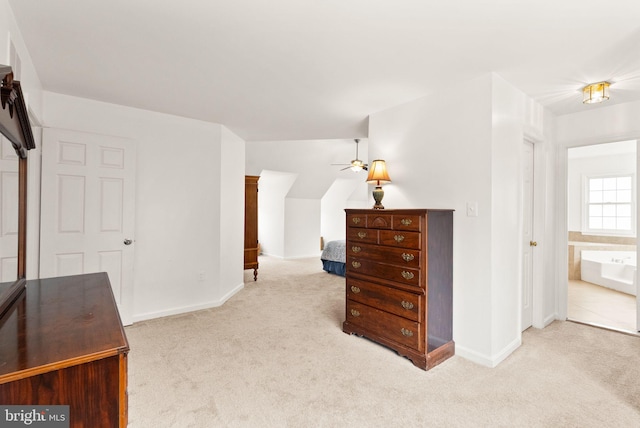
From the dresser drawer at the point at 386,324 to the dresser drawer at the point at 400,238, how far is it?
1.94 ft

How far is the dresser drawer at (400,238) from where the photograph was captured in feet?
8.07

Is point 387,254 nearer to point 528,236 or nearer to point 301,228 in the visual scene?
point 528,236

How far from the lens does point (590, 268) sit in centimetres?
523

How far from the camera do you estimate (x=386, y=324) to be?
8.84 feet

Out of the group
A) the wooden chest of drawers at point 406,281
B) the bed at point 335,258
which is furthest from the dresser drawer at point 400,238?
the bed at point 335,258

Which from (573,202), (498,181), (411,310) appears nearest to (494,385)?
(411,310)

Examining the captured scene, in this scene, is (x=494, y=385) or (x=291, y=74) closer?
(x=494, y=385)

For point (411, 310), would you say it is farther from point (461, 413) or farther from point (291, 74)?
point (291, 74)

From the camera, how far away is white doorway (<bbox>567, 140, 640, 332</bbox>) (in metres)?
4.65

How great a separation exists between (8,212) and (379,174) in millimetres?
2591

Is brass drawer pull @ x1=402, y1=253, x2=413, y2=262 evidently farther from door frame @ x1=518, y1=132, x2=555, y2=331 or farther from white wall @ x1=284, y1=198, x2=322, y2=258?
white wall @ x1=284, y1=198, x2=322, y2=258

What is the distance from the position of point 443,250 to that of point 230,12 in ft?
7.35

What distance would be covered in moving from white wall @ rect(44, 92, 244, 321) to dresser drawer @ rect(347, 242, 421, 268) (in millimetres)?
1907

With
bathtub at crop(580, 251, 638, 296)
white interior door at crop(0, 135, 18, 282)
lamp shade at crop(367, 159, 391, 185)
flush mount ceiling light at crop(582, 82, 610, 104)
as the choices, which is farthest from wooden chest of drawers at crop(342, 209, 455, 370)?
bathtub at crop(580, 251, 638, 296)
